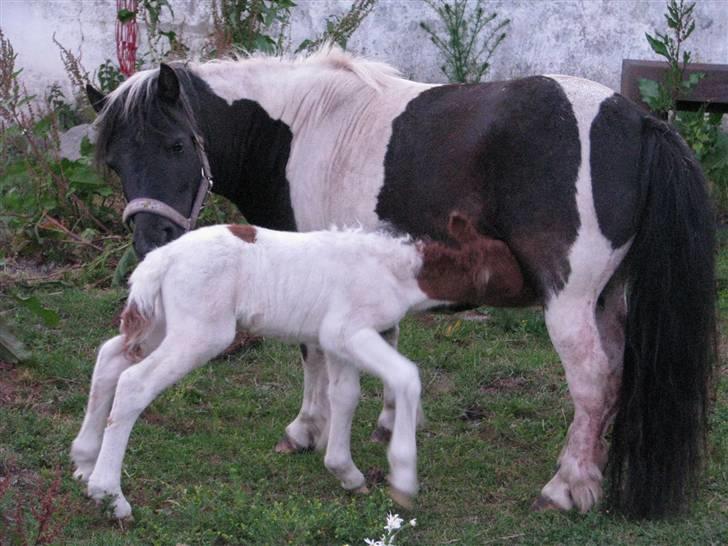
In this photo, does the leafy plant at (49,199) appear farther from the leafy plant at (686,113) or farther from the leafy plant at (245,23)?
the leafy plant at (686,113)

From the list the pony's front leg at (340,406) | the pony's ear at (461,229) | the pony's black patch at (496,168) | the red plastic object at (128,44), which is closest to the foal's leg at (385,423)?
the pony's front leg at (340,406)

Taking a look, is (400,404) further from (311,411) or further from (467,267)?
(311,411)

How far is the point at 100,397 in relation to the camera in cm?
434

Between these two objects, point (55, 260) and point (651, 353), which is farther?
point (55, 260)

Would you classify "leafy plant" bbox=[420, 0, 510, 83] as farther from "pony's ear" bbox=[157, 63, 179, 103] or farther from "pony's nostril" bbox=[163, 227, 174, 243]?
"pony's nostril" bbox=[163, 227, 174, 243]

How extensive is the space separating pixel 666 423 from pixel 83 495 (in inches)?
88.0

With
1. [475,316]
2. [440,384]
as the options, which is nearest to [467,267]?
[440,384]

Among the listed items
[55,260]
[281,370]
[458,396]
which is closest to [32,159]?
[55,260]

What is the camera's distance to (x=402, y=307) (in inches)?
169

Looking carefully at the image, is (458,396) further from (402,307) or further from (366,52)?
(366,52)

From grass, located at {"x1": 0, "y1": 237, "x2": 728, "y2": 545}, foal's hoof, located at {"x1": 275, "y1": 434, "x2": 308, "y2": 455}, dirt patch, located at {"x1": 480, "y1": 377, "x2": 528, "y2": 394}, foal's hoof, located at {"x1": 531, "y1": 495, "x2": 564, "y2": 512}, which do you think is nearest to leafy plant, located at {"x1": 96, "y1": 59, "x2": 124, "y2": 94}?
grass, located at {"x1": 0, "y1": 237, "x2": 728, "y2": 545}

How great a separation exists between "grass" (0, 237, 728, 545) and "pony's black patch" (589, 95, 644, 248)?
3.61 feet

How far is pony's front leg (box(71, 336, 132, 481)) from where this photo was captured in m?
4.33

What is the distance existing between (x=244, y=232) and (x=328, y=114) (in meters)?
0.93
